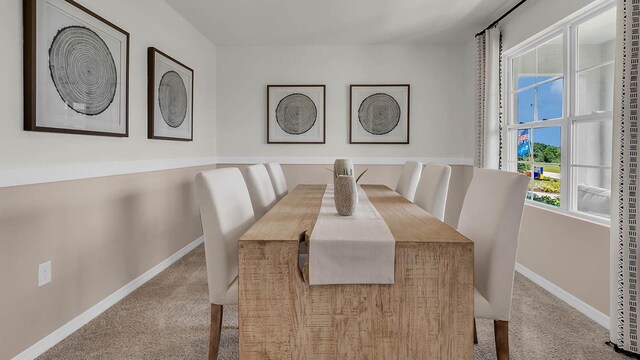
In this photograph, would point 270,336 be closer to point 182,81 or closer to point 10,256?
point 10,256

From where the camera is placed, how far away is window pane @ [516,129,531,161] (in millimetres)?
3641

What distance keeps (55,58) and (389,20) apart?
3060 millimetres

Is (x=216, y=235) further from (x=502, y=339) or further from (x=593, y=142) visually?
(x=593, y=142)

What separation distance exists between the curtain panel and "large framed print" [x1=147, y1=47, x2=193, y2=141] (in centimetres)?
328

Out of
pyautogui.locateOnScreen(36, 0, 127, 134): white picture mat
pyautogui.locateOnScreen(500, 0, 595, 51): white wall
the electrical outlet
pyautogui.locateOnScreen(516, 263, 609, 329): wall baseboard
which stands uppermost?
pyautogui.locateOnScreen(500, 0, 595, 51): white wall

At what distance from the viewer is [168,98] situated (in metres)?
3.58

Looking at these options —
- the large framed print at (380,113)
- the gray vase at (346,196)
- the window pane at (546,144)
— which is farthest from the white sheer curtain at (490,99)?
the gray vase at (346,196)

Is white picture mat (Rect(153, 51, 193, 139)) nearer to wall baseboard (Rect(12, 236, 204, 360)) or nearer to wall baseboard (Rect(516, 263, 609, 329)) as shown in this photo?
wall baseboard (Rect(12, 236, 204, 360))

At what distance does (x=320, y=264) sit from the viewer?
4.42 feet

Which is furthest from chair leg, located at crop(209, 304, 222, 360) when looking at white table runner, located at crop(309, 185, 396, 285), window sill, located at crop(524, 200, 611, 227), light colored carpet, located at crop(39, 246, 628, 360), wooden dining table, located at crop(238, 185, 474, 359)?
window sill, located at crop(524, 200, 611, 227)

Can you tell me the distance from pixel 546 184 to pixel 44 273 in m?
3.71

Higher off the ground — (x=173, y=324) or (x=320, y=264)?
(x=320, y=264)

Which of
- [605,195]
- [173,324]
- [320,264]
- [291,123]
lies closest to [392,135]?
[291,123]

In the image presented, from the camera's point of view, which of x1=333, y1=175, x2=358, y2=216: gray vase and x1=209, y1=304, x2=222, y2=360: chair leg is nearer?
x1=209, y1=304, x2=222, y2=360: chair leg
